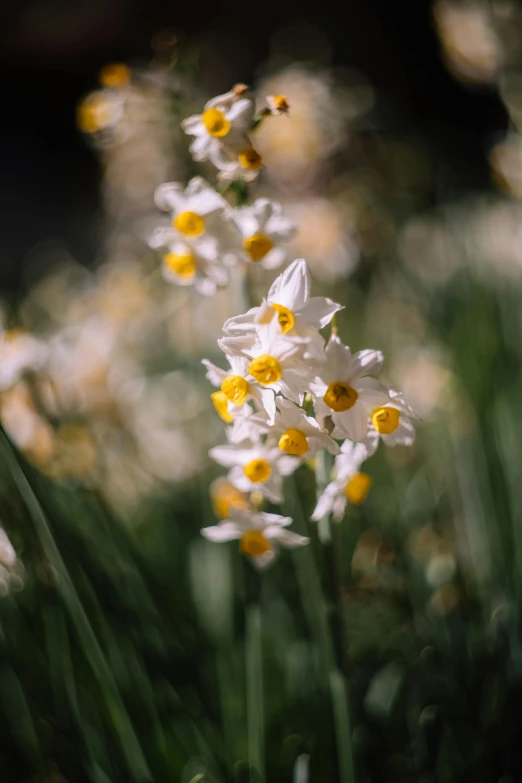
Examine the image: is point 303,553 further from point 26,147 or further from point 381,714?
point 26,147

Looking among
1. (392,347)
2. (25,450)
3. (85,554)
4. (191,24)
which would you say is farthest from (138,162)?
(191,24)

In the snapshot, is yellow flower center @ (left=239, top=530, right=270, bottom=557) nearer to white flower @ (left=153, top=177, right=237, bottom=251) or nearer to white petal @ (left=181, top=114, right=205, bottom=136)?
white flower @ (left=153, top=177, right=237, bottom=251)

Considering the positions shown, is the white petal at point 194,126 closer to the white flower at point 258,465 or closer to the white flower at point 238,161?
the white flower at point 238,161

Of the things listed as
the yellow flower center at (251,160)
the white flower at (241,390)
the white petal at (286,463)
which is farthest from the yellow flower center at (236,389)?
the yellow flower center at (251,160)

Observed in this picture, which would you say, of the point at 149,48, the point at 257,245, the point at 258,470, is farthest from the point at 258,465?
the point at 149,48

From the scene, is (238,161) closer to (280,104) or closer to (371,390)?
(280,104)
